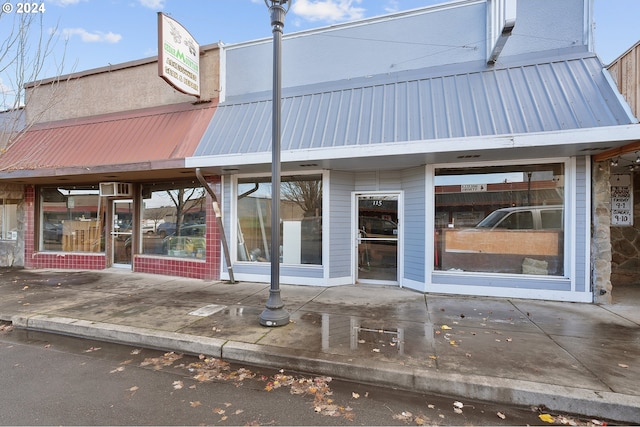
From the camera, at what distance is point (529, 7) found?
6.59 metres

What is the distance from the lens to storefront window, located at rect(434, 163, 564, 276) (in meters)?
6.55

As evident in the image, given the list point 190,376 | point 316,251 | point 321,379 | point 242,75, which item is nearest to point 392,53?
point 242,75

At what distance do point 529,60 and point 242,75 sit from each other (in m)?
6.60

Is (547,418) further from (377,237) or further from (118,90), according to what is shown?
(118,90)

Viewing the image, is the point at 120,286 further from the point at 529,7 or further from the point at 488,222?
the point at 529,7

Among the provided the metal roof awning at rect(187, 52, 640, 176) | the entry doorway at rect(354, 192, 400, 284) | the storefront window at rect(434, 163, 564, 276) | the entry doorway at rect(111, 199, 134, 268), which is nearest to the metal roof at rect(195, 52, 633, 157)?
the metal roof awning at rect(187, 52, 640, 176)

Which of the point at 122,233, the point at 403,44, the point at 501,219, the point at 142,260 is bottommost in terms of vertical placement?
the point at 142,260

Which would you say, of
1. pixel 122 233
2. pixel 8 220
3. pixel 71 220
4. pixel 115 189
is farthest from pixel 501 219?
pixel 8 220

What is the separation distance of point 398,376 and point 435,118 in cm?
476

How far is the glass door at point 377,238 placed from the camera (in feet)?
25.8

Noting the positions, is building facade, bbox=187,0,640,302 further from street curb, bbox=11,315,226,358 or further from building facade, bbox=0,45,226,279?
street curb, bbox=11,315,226,358

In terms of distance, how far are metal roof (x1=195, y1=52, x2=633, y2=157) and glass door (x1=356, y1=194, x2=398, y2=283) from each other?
6.49 ft

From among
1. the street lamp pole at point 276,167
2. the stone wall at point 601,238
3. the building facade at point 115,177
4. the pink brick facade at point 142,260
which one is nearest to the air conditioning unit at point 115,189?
the building facade at point 115,177

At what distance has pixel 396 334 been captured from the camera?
4742 millimetres
